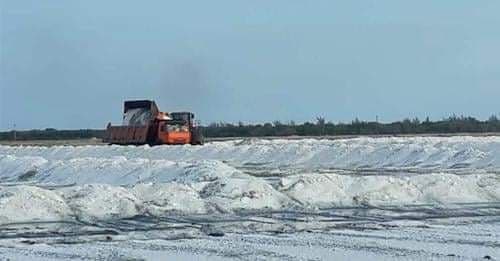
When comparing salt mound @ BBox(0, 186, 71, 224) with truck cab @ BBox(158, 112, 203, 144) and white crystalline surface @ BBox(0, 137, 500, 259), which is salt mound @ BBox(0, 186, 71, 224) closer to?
white crystalline surface @ BBox(0, 137, 500, 259)

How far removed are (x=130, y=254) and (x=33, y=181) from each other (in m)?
22.8

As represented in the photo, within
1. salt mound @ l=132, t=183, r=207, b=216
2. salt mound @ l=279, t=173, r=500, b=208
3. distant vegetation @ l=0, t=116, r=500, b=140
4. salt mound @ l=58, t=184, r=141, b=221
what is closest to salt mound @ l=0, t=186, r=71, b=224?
salt mound @ l=58, t=184, r=141, b=221

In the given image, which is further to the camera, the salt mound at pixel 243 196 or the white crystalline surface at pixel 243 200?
the salt mound at pixel 243 196

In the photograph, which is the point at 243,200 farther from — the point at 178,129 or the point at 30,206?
the point at 178,129

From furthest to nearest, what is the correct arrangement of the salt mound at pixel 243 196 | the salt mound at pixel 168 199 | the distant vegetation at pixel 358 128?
the distant vegetation at pixel 358 128 < the salt mound at pixel 243 196 < the salt mound at pixel 168 199

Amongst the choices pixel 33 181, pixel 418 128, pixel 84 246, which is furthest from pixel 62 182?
pixel 418 128

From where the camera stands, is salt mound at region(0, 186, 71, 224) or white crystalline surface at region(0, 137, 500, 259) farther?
salt mound at region(0, 186, 71, 224)

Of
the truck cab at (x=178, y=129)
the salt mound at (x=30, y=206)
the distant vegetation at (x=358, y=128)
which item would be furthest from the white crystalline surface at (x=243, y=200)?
the distant vegetation at (x=358, y=128)

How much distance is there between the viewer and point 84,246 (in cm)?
1512

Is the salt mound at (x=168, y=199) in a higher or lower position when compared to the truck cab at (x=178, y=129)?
lower

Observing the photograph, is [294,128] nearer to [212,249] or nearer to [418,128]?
[418,128]

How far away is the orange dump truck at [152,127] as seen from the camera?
56875 millimetres

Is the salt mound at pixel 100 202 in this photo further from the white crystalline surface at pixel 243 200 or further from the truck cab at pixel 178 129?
the truck cab at pixel 178 129

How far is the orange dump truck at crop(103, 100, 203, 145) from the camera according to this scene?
56875 millimetres
